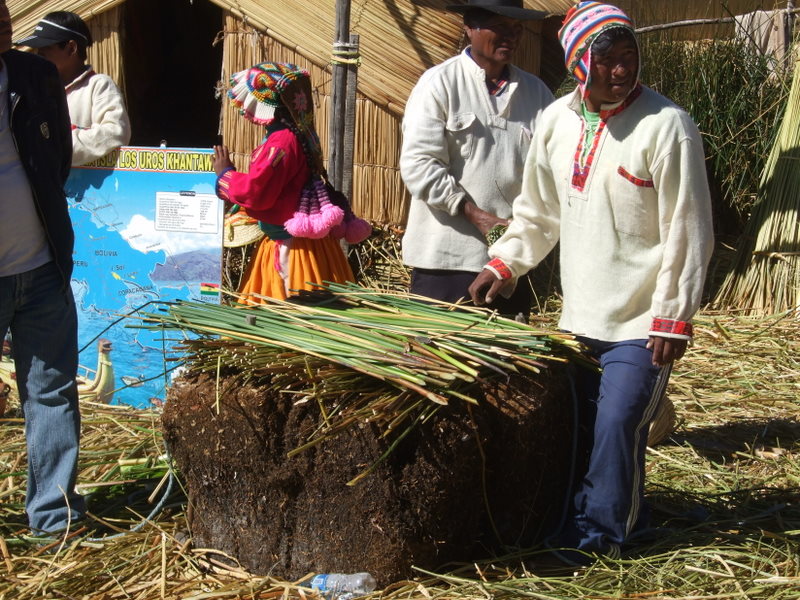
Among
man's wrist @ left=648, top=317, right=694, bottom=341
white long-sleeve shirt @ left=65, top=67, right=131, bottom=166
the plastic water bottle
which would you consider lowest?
the plastic water bottle

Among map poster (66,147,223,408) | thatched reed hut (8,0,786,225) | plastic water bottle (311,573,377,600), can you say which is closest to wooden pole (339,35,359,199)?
thatched reed hut (8,0,786,225)

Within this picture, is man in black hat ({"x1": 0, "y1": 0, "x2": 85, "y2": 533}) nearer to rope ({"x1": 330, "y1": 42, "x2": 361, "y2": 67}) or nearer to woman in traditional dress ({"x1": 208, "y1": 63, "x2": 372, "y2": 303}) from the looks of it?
woman in traditional dress ({"x1": 208, "y1": 63, "x2": 372, "y2": 303})

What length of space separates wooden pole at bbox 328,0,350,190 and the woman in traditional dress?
1201 mm

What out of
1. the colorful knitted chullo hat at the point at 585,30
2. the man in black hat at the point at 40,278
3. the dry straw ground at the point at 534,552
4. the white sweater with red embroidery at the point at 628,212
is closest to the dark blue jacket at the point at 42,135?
the man in black hat at the point at 40,278

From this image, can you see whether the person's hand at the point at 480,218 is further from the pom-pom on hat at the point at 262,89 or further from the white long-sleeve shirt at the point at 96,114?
the white long-sleeve shirt at the point at 96,114

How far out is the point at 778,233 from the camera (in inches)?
256

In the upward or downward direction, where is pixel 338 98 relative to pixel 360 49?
downward

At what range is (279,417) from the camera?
2.86 m

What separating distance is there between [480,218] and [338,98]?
200cm

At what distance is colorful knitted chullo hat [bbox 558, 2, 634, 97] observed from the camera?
2865mm

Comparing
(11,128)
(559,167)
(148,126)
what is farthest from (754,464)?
(148,126)

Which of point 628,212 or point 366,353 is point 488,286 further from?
point 366,353

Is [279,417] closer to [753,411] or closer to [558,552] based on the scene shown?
[558,552]

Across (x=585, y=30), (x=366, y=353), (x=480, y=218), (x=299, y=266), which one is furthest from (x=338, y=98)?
(x=366, y=353)
